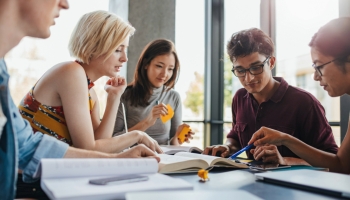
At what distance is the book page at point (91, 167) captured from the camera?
0.87 metres

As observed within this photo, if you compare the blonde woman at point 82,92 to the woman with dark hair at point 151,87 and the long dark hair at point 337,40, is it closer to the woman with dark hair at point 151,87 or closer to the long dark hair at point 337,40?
the woman with dark hair at point 151,87

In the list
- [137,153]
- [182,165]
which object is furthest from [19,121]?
[182,165]

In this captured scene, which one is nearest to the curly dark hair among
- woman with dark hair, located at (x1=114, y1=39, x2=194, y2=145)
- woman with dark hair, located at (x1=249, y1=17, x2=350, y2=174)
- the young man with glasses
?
the young man with glasses

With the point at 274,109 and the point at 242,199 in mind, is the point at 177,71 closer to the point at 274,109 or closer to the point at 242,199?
the point at 274,109

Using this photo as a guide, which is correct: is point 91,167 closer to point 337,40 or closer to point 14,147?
point 14,147

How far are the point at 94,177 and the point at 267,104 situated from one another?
1464mm

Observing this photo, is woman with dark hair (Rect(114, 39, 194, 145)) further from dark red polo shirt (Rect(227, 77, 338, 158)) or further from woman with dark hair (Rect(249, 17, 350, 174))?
woman with dark hair (Rect(249, 17, 350, 174))

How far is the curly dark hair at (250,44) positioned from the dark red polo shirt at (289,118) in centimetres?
25

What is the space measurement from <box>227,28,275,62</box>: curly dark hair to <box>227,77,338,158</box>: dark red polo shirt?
0.25 meters

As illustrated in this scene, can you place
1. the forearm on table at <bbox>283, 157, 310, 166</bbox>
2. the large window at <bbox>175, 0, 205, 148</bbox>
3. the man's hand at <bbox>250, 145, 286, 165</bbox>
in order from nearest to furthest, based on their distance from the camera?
the man's hand at <bbox>250, 145, 286, 165</bbox>
the forearm on table at <bbox>283, 157, 310, 166</bbox>
the large window at <bbox>175, 0, 205, 148</bbox>

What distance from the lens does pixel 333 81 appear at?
164 centimetres

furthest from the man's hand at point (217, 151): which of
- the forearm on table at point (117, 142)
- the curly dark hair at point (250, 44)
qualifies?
the curly dark hair at point (250, 44)

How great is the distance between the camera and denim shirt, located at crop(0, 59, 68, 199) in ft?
3.02

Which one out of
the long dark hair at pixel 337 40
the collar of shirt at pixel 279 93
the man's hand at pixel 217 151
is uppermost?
the long dark hair at pixel 337 40
